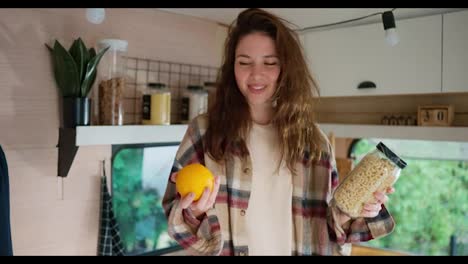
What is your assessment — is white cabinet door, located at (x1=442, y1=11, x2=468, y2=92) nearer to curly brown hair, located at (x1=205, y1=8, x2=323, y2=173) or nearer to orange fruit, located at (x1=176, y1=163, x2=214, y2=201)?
curly brown hair, located at (x1=205, y1=8, x2=323, y2=173)

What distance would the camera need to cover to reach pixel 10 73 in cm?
112

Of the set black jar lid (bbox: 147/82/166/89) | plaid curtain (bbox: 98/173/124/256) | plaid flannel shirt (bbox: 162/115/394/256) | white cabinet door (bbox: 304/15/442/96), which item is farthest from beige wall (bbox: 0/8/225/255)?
white cabinet door (bbox: 304/15/442/96)

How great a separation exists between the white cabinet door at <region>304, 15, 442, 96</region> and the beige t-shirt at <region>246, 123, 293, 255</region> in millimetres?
817

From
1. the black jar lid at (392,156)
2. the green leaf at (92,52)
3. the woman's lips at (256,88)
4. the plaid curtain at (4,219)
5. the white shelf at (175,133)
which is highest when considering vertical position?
the green leaf at (92,52)

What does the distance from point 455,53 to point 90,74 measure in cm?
123

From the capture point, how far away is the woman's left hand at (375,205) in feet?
2.53

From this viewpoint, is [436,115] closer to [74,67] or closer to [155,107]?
[155,107]

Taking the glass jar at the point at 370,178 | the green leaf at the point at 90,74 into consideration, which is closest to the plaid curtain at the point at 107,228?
the green leaf at the point at 90,74

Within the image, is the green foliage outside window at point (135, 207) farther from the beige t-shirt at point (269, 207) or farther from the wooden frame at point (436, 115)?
the wooden frame at point (436, 115)

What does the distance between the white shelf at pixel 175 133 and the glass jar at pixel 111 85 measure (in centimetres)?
6

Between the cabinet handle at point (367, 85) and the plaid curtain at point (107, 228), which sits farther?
the cabinet handle at point (367, 85)

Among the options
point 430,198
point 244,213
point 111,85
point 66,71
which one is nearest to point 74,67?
point 66,71

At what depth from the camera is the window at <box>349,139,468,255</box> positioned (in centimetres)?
174

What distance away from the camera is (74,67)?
3.74 ft
